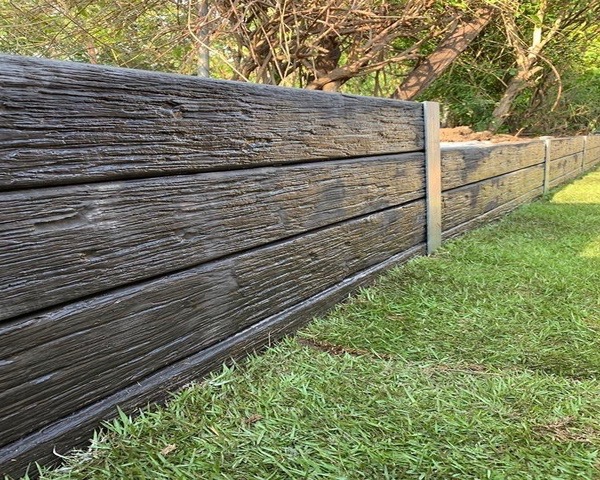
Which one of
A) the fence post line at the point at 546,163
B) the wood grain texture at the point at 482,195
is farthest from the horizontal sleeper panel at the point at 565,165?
the wood grain texture at the point at 482,195

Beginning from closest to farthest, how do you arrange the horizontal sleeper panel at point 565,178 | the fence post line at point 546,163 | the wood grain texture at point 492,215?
the wood grain texture at point 492,215
the fence post line at point 546,163
the horizontal sleeper panel at point 565,178

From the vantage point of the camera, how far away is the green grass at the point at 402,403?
30.9 inches

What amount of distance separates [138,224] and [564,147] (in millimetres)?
5332

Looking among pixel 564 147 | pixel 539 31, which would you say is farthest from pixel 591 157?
pixel 539 31

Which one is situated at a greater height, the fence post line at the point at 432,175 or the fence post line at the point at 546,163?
the fence post line at the point at 432,175

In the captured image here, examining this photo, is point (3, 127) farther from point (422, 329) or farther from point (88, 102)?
point (422, 329)

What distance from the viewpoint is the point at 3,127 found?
68 cm

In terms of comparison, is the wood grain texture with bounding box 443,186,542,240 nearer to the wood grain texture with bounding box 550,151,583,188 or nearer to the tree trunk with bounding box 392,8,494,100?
the wood grain texture with bounding box 550,151,583,188

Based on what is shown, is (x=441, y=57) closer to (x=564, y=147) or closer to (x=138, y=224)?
(x=564, y=147)

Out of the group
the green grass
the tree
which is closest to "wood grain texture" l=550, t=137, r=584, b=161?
the tree

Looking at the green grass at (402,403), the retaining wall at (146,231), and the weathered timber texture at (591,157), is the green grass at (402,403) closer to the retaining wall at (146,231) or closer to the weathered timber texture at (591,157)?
the retaining wall at (146,231)

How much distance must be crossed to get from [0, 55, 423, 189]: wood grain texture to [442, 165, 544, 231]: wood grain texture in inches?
45.5

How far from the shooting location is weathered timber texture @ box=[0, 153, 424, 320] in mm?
718

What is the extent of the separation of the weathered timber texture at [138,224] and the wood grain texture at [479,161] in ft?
3.50
